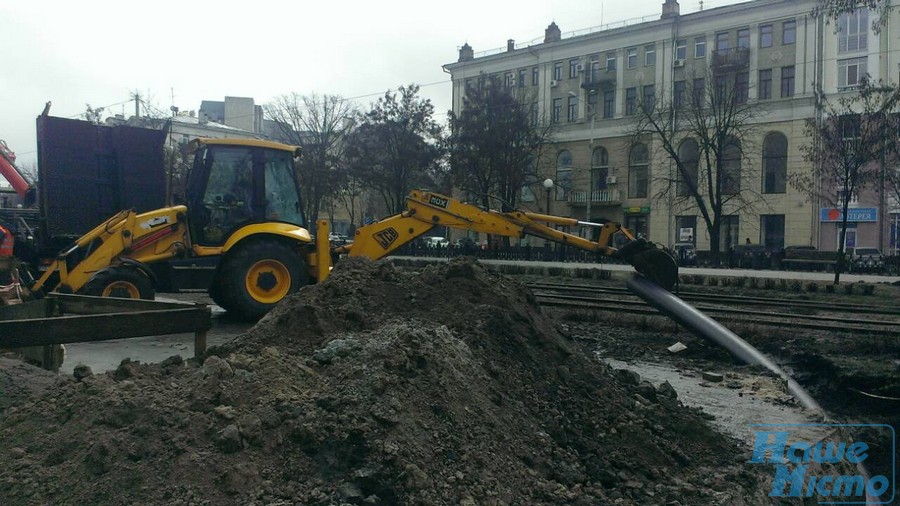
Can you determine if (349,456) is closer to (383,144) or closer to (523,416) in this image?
(523,416)

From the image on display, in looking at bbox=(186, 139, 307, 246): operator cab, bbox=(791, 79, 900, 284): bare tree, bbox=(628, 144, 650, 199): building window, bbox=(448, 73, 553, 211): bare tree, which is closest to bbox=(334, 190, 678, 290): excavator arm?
bbox=(186, 139, 307, 246): operator cab

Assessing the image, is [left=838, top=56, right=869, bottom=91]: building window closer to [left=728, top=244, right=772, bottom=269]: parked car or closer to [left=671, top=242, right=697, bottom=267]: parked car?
[left=728, top=244, right=772, bottom=269]: parked car

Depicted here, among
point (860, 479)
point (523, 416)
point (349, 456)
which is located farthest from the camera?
point (860, 479)

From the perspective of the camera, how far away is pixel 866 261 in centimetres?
3275

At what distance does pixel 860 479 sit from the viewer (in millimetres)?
5219

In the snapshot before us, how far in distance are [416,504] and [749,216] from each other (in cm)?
4581

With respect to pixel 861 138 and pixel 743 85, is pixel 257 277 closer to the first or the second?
pixel 861 138

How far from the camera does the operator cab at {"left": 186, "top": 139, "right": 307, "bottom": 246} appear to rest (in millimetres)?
10773

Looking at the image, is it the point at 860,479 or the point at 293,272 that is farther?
the point at 293,272

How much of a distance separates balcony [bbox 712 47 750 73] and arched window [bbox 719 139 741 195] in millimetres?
4718

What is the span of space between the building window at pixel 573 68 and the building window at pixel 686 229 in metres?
13.9

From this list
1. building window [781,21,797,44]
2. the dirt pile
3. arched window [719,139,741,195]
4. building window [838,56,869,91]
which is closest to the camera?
the dirt pile

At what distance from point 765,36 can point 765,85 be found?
122 inches

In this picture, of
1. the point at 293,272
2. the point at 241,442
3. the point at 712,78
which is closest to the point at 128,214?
the point at 293,272
